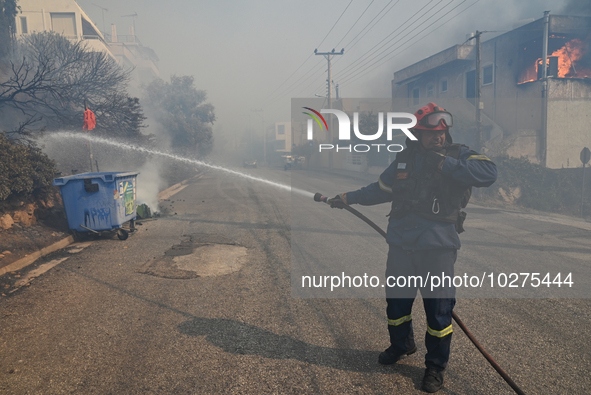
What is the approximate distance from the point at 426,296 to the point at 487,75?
27.6 metres

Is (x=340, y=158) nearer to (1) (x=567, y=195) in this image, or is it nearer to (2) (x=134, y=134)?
(1) (x=567, y=195)

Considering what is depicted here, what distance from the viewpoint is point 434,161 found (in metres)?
3.01

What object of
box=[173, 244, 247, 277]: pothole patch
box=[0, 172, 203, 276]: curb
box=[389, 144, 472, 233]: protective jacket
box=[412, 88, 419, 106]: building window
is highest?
box=[412, 88, 419, 106]: building window

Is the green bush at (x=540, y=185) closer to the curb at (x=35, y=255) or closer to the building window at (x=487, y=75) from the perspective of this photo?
the building window at (x=487, y=75)

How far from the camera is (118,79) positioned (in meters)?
19.4

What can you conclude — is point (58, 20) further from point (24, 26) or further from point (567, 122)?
point (567, 122)

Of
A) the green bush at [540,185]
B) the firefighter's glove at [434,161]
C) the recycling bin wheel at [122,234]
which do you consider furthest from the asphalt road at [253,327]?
the green bush at [540,185]

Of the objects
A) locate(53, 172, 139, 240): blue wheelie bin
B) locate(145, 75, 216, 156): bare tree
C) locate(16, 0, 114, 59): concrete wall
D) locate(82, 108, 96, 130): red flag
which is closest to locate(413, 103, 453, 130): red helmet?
locate(53, 172, 139, 240): blue wheelie bin

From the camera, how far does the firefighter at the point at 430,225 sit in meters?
2.93

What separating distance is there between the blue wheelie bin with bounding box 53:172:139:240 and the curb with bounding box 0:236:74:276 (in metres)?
0.31

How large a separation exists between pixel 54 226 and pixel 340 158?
41.2 meters

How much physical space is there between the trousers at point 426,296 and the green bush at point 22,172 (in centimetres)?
770

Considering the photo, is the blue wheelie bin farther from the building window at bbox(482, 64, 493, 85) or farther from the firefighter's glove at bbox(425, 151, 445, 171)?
the building window at bbox(482, 64, 493, 85)

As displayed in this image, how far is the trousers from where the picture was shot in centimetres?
293
